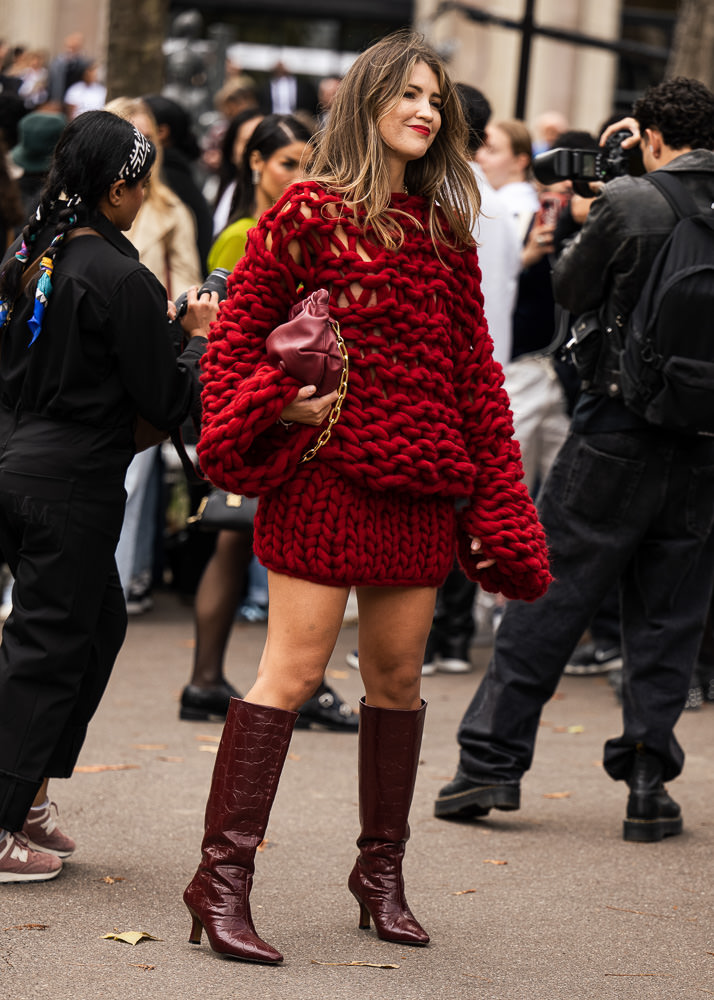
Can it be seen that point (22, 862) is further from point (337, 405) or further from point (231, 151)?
point (231, 151)

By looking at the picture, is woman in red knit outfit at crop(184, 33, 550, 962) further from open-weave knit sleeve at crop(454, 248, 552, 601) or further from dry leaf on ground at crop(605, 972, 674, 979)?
dry leaf on ground at crop(605, 972, 674, 979)

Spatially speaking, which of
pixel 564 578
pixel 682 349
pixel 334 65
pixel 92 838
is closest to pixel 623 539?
pixel 564 578

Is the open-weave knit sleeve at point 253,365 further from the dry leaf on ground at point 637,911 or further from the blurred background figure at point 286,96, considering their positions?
the blurred background figure at point 286,96

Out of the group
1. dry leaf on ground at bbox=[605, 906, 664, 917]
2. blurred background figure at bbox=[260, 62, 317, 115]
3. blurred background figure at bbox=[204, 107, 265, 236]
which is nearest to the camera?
dry leaf on ground at bbox=[605, 906, 664, 917]

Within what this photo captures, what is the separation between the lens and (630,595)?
4.99m

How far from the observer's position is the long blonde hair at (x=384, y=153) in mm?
3617

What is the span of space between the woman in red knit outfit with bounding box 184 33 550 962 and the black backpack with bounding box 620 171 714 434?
96cm

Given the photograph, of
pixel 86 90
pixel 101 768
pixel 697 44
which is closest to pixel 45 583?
pixel 101 768

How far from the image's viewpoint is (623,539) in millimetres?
4840

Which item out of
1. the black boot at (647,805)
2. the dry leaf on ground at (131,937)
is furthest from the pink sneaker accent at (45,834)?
the black boot at (647,805)

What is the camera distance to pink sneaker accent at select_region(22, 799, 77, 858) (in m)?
4.21

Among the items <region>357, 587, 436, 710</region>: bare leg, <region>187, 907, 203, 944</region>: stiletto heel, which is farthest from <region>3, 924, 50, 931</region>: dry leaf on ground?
<region>357, 587, 436, 710</region>: bare leg

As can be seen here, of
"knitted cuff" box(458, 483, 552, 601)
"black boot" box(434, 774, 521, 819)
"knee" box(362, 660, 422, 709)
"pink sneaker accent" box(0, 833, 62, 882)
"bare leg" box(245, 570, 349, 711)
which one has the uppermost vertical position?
"knitted cuff" box(458, 483, 552, 601)

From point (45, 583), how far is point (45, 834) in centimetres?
78
